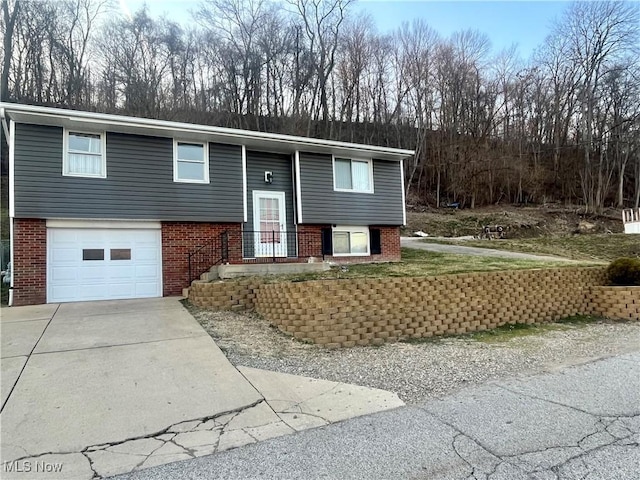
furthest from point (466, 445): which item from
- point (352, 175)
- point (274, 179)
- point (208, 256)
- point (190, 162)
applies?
point (352, 175)

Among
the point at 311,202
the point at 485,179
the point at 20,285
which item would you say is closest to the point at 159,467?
the point at 20,285

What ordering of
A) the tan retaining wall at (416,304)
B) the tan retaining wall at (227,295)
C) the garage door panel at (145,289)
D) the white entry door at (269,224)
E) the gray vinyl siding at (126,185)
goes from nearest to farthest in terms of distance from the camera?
1. the tan retaining wall at (416,304)
2. the tan retaining wall at (227,295)
3. the gray vinyl siding at (126,185)
4. the garage door panel at (145,289)
5. the white entry door at (269,224)

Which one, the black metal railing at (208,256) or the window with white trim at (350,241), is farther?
the window with white trim at (350,241)

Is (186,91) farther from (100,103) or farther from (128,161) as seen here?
(128,161)

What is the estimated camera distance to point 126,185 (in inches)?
410

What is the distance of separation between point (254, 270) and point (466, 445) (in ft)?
26.2

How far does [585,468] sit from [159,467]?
117 inches

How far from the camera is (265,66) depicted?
91.6 ft

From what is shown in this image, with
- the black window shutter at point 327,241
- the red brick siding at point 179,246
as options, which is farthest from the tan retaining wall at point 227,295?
the black window shutter at point 327,241

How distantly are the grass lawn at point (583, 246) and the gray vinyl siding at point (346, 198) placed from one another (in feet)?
19.7

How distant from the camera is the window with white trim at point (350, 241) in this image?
43.4 feet

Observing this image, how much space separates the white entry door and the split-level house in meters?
0.03

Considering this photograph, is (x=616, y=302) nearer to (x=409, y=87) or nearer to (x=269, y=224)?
(x=269, y=224)

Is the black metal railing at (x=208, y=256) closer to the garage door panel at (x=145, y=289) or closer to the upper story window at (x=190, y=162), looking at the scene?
the garage door panel at (x=145, y=289)
